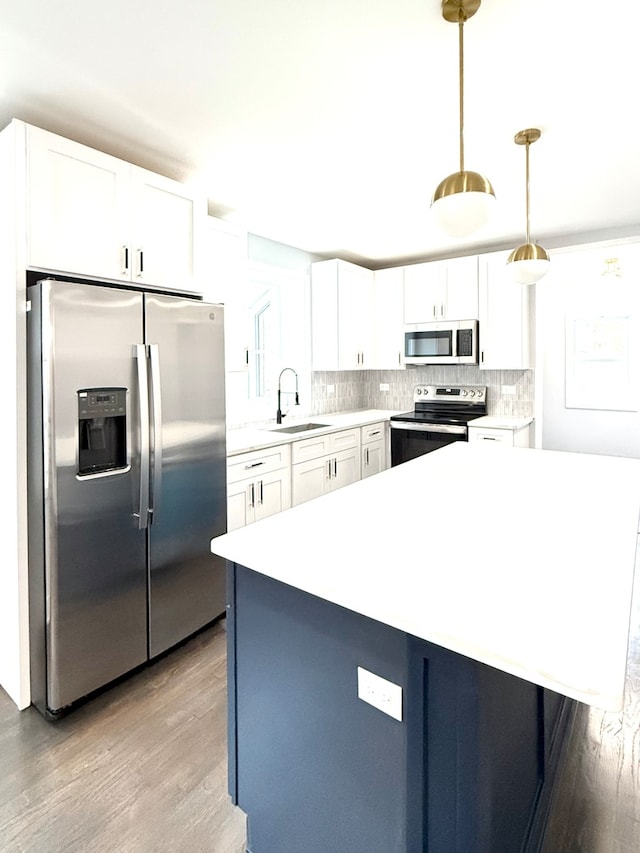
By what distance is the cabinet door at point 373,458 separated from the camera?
14.1 ft

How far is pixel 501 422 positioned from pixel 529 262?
1.98 metres

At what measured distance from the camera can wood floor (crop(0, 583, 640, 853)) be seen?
1474mm

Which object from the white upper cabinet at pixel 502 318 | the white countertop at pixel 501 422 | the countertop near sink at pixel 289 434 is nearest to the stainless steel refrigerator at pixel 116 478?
the countertop near sink at pixel 289 434

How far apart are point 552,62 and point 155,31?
1422mm

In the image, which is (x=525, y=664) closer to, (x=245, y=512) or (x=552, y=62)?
(x=552, y=62)

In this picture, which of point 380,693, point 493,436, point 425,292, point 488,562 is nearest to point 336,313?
point 425,292

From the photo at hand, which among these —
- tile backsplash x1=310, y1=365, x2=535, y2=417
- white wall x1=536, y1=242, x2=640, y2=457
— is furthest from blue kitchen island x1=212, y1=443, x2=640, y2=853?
white wall x1=536, y1=242, x2=640, y2=457

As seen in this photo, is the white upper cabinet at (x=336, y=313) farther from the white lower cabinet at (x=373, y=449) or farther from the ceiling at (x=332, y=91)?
the ceiling at (x=332, y=91)

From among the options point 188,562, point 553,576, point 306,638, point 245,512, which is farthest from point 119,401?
point 553,576

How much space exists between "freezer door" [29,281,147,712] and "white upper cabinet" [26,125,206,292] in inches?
9.0

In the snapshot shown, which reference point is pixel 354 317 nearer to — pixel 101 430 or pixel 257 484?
pixel 257 484

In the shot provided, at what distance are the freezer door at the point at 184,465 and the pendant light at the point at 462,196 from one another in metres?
1.35

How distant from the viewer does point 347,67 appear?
1.81 m

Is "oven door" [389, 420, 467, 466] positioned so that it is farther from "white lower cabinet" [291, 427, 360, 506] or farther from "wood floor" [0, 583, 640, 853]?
"wood floor" [0, 583, 640, 853]
